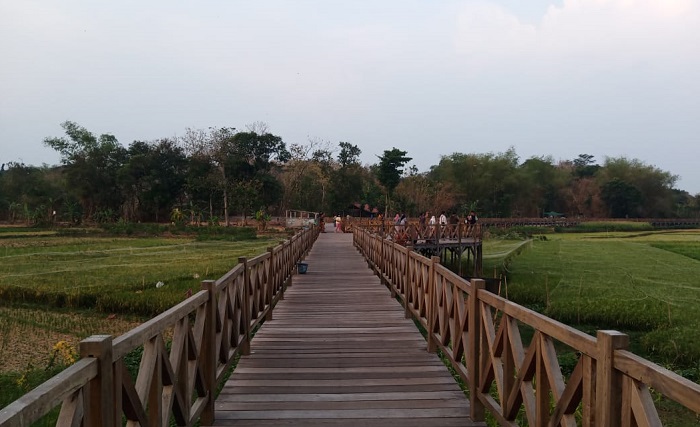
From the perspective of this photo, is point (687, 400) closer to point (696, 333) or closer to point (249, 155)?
point (696, 333)

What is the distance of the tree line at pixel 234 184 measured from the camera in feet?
134

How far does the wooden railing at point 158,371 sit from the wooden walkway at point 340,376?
0.31 metres

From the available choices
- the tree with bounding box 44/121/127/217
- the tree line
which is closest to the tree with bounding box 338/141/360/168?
the tree line

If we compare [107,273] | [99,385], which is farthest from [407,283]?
[107,273]

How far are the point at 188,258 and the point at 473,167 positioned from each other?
38762 mm

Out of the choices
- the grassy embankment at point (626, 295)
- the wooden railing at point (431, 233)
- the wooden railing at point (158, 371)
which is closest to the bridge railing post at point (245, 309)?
the wooden railing at point (158, 371)

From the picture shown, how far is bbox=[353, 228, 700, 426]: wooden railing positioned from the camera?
1.85 m

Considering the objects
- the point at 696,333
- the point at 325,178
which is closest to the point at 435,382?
the point at 696,333

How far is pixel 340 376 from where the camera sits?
4.55 m

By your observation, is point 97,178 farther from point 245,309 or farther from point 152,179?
point 245,309

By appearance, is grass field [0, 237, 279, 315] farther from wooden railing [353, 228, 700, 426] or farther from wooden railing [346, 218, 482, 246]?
wooden railing [353, 228, 700, 426]

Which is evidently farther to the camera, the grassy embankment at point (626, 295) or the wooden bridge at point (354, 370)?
the grassy embankment at point (626, 295)

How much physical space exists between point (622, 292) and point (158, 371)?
14.3m

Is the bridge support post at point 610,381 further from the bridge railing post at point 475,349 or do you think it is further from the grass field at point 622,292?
the grass field at point 622,292
